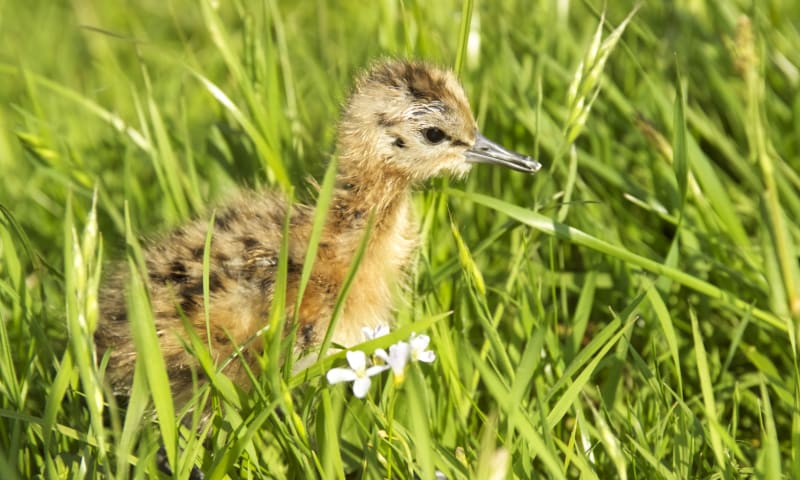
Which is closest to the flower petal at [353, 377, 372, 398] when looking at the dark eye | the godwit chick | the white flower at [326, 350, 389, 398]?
the white flower at [326, 350, 389, 398]

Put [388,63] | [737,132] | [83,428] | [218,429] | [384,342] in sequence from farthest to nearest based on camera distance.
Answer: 1. [737,132]
2. [388,63]
3. [83,428]
4. [218,429]
5. [384,342]

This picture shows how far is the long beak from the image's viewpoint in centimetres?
296

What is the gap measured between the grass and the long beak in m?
0.13

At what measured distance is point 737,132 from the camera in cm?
369

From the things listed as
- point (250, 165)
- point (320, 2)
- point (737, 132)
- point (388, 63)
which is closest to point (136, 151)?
point (250, 165)

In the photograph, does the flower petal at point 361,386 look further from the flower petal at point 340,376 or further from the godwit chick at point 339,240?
the godwit chick at point 339,240

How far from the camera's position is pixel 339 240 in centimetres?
279

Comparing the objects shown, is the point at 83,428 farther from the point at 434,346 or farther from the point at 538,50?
the point at 538,50

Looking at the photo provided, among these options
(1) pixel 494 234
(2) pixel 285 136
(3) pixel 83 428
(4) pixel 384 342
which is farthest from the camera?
(2) pixel 285 136

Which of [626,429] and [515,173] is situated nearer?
Result: [626,429]

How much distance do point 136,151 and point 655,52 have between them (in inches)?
76.1

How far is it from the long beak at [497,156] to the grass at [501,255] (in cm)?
13

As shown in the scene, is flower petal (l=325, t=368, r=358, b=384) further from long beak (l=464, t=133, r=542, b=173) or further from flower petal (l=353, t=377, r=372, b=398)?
long beak (l=464, t=133, r=542, b=173)

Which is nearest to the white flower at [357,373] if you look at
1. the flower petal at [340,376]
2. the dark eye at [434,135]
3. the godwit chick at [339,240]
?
the flower petal at [340,376]
